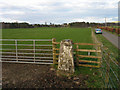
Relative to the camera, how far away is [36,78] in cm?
622

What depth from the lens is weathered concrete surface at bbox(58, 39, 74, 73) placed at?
6.69 metres

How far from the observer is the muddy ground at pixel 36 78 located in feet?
18.3

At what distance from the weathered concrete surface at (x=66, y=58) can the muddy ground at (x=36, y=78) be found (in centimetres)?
55

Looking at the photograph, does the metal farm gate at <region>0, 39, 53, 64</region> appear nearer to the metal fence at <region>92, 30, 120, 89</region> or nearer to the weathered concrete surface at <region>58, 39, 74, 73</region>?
the weathered concrete surface at <region>58, 39, 74, 73</region>

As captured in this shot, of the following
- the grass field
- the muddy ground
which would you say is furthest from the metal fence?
the grass field

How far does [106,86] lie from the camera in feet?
17.2

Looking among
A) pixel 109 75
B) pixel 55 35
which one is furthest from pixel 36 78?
pixel 55 35

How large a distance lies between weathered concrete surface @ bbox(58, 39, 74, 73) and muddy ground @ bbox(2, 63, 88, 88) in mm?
550

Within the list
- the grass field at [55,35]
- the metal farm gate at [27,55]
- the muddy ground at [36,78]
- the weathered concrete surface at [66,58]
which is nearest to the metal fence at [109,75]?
the muddy ground at [36,78]

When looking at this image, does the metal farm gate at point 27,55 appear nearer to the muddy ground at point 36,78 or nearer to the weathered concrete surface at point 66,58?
the muddy ground at point 36,78

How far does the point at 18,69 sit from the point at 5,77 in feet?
3.57

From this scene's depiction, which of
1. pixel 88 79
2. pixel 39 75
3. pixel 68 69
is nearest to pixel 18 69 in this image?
pixel 39 75

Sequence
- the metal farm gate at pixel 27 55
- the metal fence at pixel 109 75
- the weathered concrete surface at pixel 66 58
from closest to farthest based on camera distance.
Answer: the metal fence at pixel 109 75 → the weathered concrete surface at pixel 66 58 → the metal farm gate at pixel 27 55

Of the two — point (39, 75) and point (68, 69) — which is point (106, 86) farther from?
point (39, 75)
